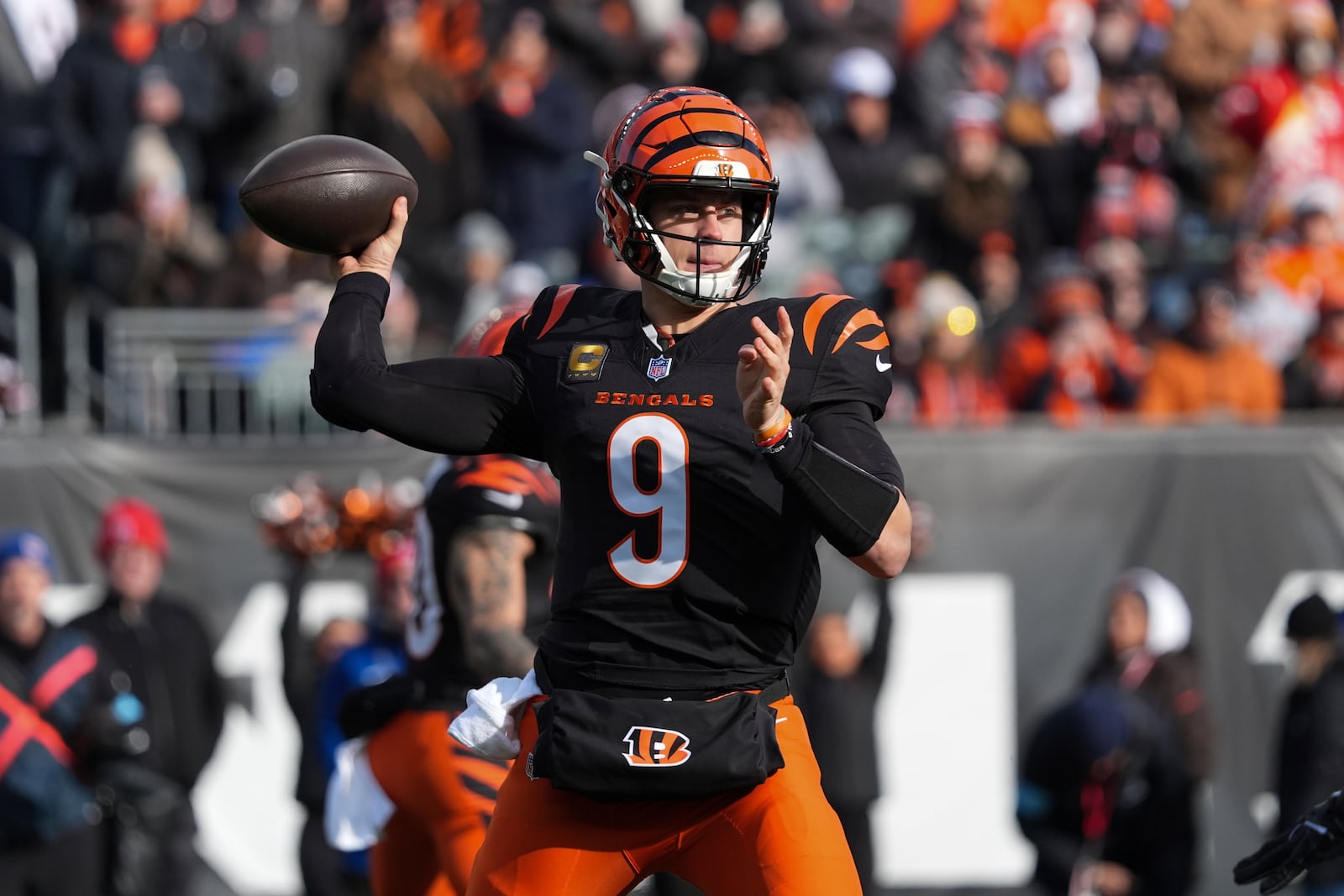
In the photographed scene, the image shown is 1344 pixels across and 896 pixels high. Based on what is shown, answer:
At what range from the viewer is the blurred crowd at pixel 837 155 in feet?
31.3

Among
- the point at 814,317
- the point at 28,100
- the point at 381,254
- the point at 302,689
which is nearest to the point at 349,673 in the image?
the point at 302,689

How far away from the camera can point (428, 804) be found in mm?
4980

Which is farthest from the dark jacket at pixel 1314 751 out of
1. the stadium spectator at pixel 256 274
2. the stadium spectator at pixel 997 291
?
the stadium spectator at pixel 256 274

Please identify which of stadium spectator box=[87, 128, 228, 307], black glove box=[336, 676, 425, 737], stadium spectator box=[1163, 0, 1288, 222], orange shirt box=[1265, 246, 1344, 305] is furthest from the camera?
stadium spectator box=[1163, 0, 1288, 222]

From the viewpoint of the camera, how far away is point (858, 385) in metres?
3.58

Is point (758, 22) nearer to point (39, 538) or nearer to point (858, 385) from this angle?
point (39, 538)

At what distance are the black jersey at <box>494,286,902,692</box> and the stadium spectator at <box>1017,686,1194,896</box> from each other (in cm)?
388

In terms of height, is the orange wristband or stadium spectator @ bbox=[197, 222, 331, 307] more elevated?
the orange wristband

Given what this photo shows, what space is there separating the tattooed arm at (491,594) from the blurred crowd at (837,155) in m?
4.46

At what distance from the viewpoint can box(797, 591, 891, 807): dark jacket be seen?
780cm

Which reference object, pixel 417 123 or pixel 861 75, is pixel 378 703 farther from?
pixel 861 75

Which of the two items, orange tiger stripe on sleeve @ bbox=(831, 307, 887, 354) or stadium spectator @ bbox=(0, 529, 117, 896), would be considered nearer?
orange tiger stripe on sleeve @ bbox=(831, 307, 887, 354)

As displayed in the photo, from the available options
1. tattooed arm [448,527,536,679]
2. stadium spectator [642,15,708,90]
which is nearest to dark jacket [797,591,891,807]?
tattooed arm [448,527,536,679]

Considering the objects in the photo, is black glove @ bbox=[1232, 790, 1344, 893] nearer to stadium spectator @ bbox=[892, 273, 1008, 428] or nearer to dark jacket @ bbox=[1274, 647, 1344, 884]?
dark jacket @ bbox=[1274, 647, 1344, 884]
